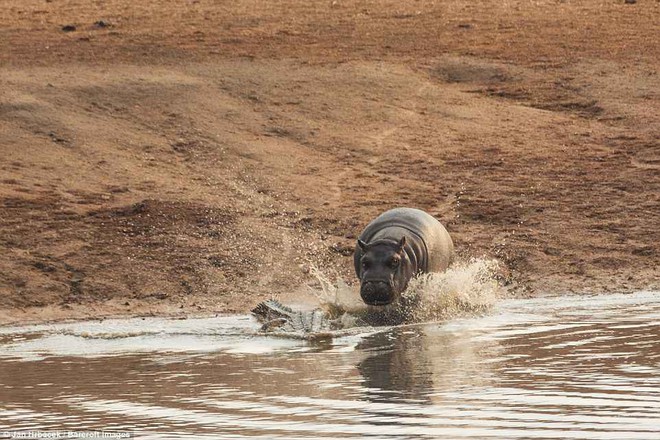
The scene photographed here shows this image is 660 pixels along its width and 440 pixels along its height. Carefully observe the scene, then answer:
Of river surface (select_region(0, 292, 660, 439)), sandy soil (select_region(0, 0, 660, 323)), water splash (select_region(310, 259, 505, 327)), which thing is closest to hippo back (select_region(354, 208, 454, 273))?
water splash (select_region(310, 259, 505, 327))

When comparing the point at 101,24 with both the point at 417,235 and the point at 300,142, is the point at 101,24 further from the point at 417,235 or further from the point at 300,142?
the point at 417,235

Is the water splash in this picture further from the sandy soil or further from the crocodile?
the sandy soil

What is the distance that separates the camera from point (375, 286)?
10.9m

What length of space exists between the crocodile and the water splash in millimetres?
139

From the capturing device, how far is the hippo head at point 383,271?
1087 cm

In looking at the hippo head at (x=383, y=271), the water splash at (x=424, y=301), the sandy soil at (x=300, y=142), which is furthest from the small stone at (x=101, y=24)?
the hippo head at (x=383, y=271)

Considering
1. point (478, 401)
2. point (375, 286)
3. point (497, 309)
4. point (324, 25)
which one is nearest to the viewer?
point (478, 401)

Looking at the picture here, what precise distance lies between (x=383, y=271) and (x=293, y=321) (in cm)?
73

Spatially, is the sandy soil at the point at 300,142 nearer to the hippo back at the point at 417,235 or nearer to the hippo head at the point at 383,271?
the hippo back at the point at 417,235

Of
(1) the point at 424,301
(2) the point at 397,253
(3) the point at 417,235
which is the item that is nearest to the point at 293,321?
(2) the point at 397,253

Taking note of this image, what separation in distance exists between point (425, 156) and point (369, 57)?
11.9 feet

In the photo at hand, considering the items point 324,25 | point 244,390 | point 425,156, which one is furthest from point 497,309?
point 324,25

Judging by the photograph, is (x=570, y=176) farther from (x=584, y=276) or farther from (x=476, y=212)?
(x=584, y=276)

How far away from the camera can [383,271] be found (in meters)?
10.9
